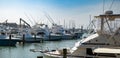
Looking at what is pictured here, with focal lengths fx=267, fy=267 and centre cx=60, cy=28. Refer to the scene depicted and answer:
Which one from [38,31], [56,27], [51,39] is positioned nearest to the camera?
[51,39]

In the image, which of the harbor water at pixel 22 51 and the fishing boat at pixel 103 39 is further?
the harbor water at pixel 22 51

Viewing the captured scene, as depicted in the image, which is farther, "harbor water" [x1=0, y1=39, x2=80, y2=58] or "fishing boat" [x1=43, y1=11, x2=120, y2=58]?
"harbor water" [x1=0, y1=39, x2=80, y2=58]

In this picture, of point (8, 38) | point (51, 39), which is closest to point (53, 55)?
point (8, 38)

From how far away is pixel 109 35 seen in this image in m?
26.8

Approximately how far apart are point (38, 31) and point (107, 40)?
65.5 meters

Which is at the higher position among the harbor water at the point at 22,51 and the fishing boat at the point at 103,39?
A: the fishing boat at the point at 103,39

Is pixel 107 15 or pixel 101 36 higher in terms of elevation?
pixel 107 15

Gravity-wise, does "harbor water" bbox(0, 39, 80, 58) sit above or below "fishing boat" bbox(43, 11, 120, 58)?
below

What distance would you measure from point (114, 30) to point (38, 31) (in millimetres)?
65425

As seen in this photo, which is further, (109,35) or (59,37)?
(59,37)

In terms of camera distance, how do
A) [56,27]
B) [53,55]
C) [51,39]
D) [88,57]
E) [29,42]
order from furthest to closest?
[56,27], [51,39], [29,42], [53,55], [88,57]

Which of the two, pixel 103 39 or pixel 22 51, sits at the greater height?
pixel 103 39

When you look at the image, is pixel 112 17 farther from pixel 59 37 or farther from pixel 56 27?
pixel 56 27

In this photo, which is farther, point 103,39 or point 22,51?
point 22,51
